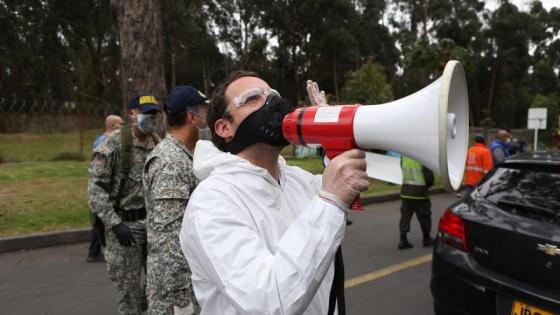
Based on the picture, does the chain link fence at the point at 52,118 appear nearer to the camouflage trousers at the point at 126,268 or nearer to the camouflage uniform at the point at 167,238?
the camouflage trousers at the point at 126,268

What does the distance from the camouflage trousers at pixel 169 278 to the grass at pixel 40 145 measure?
12727mm

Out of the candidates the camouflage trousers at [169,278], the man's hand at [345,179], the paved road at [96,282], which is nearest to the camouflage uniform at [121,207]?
the camouflage trousers at [169,278]

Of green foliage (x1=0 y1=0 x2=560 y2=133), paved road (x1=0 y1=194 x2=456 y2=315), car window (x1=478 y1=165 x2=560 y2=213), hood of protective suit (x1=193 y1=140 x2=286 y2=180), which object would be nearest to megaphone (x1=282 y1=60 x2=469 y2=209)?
hood of protective suit (x1=193 y1=140 x2=286 y2=180)

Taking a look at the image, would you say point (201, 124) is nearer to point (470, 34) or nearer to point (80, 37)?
point (80, 37)

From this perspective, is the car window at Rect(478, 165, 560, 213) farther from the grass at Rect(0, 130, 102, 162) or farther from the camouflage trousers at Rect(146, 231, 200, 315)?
the grass at Rect(0, 130, 102, 162)

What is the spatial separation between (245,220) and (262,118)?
0.40m

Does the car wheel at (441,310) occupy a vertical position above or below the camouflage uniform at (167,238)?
below

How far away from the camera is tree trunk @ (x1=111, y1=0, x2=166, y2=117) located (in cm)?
481

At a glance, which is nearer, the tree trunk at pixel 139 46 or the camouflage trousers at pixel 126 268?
the camouflage trousers at pixel 126 268

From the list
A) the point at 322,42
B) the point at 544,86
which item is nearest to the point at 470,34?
the point at 544,86

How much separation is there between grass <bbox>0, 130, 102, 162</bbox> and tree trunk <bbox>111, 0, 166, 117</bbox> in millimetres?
9886

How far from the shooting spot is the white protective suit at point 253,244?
106 cm

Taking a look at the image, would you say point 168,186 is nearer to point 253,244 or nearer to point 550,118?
point 253,244

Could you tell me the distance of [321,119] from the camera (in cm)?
134
